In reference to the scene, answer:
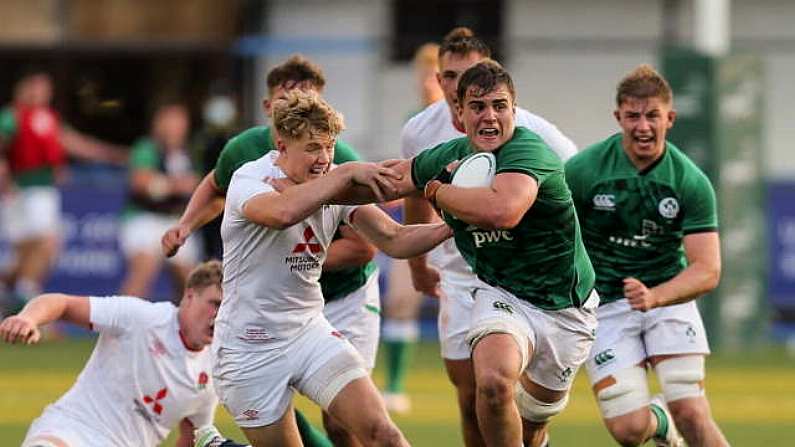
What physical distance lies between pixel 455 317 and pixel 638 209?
1059 mm

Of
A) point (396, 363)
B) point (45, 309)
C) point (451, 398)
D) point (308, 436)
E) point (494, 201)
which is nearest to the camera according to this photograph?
point (494, 201)

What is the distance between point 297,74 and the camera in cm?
947

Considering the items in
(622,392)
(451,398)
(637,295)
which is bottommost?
(451,398)

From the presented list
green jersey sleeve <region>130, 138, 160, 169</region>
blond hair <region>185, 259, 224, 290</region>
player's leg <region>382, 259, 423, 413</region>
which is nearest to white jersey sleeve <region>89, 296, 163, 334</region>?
blond hair <region>185, 259, 224, 290</region>

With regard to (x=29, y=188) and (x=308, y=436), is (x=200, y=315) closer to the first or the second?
(x=308, y=436)

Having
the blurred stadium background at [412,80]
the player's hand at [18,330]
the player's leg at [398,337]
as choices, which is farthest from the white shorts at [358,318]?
the blurred stadium background at [412,80]

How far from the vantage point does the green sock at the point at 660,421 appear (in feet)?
31.5

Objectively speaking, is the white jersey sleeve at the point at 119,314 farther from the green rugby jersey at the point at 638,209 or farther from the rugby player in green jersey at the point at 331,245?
the green rugby jersey at the point at 638,209

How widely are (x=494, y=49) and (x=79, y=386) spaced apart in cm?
1363

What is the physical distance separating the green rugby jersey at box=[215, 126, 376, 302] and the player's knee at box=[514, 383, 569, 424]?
1110 mm

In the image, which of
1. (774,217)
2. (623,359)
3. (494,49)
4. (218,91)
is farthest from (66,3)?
(623,359)

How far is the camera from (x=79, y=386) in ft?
29.3

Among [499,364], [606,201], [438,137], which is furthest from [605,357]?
[499,364]

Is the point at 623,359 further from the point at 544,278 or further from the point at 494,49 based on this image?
the point at 494,49
